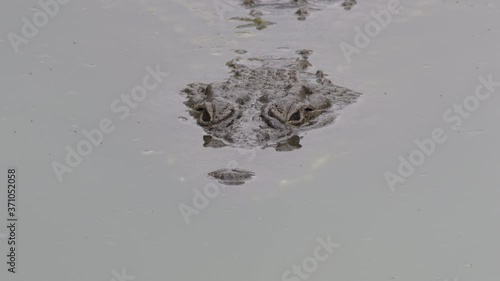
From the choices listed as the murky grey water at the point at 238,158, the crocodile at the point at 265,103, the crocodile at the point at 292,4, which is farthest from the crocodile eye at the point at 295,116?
the crocodile at the point at 292,4

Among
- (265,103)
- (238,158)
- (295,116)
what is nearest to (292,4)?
(265,103)

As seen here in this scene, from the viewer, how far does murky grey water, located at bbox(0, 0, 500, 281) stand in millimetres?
7547

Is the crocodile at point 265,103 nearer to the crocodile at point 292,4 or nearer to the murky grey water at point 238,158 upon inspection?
the murky grey water at point 238,158

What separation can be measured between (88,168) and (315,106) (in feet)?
7.80

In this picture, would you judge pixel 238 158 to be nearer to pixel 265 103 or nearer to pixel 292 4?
pixel 265 103

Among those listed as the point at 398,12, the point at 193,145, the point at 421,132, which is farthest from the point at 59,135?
the point at 398,12

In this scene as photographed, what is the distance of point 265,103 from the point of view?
973 cm

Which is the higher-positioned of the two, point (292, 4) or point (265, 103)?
point (265, 103)

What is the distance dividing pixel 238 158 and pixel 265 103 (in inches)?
44.1

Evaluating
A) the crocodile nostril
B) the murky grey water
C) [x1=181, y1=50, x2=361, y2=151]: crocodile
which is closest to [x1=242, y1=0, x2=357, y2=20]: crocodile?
the murky grey water

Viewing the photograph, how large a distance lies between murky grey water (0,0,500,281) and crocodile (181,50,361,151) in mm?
174

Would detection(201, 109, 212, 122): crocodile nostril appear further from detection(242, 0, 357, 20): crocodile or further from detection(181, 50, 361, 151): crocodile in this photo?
detection(242, 0, 357, 20): crocodile

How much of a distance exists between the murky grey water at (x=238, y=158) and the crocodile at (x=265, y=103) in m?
0.17

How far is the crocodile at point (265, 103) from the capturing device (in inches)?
362
